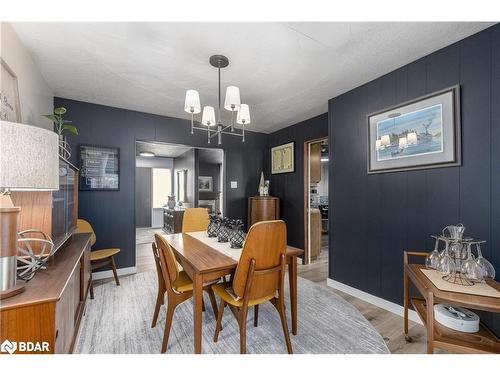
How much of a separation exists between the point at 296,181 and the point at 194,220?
6.29ft

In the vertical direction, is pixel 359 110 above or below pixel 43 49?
below

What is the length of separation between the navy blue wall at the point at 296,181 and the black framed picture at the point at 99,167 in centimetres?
271

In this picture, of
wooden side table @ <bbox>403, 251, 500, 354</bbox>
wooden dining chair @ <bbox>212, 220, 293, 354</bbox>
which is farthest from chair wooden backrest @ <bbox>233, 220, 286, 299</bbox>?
wooden side table @ <bbox>403, 251, 500, 354</bbox>

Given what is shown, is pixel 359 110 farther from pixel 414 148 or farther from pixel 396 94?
pixel 414 148

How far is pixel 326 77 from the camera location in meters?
2.35

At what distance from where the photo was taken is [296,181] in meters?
3.91

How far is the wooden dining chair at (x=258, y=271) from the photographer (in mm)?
1451

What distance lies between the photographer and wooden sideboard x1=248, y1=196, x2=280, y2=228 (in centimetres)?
390

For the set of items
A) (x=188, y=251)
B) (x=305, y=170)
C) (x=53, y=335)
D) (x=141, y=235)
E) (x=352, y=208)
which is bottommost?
(x=141, y=235)

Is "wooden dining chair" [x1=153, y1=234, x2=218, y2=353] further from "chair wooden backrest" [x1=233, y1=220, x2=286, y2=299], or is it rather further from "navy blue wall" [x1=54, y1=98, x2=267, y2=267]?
"navy blue wall" [x1=54, y1=98, x2=267, y2=267]

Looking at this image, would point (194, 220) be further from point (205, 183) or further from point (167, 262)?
point (205, 183)

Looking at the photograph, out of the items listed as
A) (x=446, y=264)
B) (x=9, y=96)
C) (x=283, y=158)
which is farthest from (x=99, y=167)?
(x=446, y=264)
